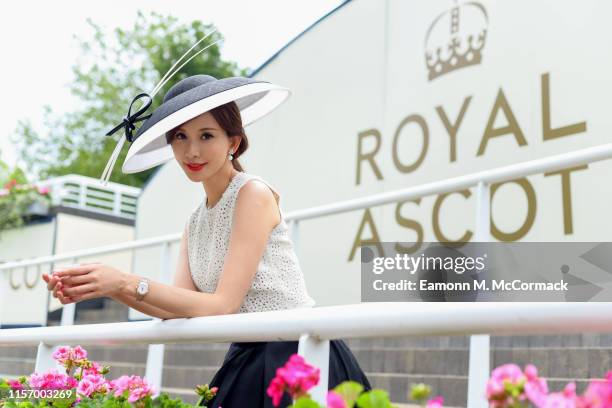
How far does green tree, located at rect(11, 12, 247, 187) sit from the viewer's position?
85.5 ft

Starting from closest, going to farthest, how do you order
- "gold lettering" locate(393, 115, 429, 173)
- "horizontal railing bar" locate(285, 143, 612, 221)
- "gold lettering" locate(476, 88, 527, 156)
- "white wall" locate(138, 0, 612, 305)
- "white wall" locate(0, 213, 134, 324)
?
"horizontal railing bar" locate(285, 143, 612, 221) → "white wall" locate(138, 0, 612, 305) → "gold lettering" locate(476, 88, 527, 156) → "gold lettering" locate(393, 115, 429, 173) → "white wall" locate(0, 213, 134, 324)

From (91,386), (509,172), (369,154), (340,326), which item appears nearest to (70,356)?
(91,386)

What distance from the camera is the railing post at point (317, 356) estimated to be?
112cm

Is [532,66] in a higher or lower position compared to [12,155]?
lower

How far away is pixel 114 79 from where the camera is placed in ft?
86.8

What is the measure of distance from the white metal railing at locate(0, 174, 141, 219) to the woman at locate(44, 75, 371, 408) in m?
12.0

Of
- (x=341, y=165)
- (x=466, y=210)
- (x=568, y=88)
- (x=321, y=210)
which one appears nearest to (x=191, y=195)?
(x=341, y=165)

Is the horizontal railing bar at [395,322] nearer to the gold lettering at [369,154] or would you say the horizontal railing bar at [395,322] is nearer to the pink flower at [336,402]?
the pink flower at [336,402]

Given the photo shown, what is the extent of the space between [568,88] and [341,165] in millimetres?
2442

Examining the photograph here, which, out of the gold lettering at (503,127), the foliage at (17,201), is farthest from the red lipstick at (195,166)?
the foliage at (17,201)

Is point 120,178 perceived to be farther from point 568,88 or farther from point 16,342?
point 16,342

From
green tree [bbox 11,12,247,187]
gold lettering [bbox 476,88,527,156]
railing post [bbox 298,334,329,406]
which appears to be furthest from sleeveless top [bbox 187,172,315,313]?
green tree [bbox 11,12,247,187]

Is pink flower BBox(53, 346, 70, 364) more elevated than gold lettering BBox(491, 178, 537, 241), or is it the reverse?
gold lettering BBox(491, 178, 537, 241)

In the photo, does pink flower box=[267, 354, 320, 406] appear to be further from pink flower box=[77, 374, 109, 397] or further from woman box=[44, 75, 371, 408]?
woman box=[44, 75, 371, 408]
